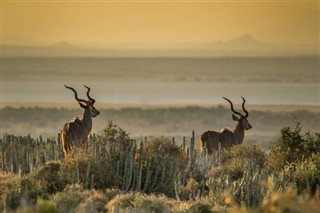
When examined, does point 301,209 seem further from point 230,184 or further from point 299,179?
point 299,179

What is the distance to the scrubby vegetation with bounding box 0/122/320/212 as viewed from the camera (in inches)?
795

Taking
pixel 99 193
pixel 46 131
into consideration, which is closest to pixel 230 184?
pixel 99 193

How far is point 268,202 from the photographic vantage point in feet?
35.3

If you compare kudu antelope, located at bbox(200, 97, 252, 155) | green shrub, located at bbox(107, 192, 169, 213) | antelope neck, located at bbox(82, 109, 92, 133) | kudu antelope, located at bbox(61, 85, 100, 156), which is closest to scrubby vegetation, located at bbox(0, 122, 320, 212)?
green shrub, located at bbox(107, 192, 169, 213)

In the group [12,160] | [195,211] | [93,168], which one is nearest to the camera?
[195,211]

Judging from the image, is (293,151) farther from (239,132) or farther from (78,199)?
Answer: (78,199)

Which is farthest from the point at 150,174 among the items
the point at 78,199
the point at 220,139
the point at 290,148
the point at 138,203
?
the point at 220,139

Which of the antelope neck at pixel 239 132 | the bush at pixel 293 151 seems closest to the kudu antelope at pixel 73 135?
the bush at pixel 293 151

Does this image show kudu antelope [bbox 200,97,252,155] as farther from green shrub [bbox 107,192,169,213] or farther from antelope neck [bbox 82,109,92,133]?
green shrub [bbox 107,192,169,213]

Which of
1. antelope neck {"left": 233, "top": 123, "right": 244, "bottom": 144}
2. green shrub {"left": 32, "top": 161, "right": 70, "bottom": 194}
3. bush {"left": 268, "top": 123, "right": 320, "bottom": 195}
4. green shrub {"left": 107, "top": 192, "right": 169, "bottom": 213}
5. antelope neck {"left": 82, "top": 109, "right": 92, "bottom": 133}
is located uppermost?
antelope neck {"left": 82, "top": 109, "right": 92, "bottom": 133}

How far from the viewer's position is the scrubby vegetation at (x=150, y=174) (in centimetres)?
2019

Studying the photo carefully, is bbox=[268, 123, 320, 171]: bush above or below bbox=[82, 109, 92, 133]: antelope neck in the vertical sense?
below

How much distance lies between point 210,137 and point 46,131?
6618 cm

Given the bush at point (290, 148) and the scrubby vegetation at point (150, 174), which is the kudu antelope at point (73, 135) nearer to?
the scrubby vegetation at point (150, 174)
